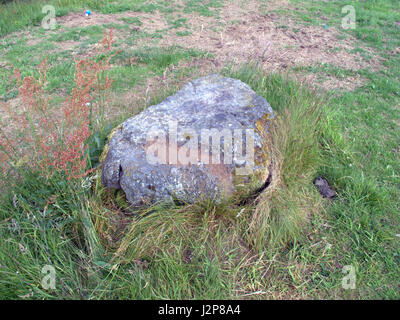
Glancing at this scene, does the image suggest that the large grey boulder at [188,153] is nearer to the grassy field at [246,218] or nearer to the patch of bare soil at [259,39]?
the grassy field at [246,218]

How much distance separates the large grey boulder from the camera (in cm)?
264

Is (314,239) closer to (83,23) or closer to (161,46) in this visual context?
(161,46)

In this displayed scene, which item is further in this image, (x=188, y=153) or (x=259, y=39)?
(x=259, y=39)

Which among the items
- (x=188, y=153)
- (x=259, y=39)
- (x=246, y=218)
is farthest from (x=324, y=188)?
(x=259, y=39)

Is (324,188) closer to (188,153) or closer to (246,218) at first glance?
(246,218)

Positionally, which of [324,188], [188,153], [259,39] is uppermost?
[259,39]

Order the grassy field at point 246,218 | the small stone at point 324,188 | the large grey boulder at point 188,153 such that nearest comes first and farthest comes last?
the grassy field at point 246,218 → the large grey boulder at point 188,153 → the small stone at point 324,188

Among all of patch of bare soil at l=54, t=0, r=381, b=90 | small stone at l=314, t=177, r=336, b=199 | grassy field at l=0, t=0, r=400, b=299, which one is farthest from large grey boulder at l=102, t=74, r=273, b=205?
patch of bare soil at l=54, t=0, r=381, b=90

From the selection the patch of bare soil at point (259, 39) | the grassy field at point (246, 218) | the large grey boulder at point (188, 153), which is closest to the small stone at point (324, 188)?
the grassy field at point (246, 218)

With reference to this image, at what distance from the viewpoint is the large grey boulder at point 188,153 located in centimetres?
264

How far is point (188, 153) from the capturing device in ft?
8.97

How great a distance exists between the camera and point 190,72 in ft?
15.8

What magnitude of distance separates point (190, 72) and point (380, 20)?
4.54 metres
